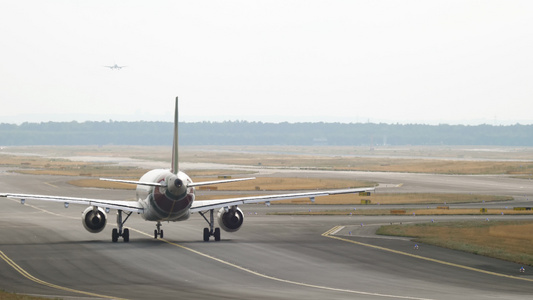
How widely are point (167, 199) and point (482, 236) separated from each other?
81.4 feet

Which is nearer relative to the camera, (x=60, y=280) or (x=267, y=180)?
(x=60, y=280)

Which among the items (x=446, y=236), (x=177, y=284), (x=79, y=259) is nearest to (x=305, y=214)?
(x=446, y=236)

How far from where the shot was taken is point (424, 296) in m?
38.8

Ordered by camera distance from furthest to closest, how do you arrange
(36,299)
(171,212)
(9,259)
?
(171,212), (9,259), (36,299)

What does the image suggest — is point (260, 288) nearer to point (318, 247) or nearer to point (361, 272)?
point (361, 272)

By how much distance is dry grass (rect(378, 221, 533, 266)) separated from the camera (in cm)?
5672

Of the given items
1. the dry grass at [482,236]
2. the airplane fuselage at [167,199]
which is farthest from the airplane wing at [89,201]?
the dry grass at [482,236]

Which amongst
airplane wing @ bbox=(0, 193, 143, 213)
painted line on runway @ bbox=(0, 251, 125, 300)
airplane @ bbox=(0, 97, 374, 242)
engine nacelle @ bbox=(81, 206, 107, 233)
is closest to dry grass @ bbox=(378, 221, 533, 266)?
airplane @ bbox=(0, 97, 374, 242)

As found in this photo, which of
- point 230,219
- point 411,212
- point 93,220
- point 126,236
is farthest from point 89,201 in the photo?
point 411,212

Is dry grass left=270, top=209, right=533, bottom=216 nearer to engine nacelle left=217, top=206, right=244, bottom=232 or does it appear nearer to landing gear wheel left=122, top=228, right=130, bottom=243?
engine nacelle left=217, top=206, right=244, bottom=232

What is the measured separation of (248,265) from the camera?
50.0m

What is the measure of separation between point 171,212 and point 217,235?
658 centimetres

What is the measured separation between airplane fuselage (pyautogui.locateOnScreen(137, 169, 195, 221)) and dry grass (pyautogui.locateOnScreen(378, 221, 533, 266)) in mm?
18092

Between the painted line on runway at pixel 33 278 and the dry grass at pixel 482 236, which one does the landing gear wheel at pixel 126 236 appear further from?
the dry grass at pixel 482 236
